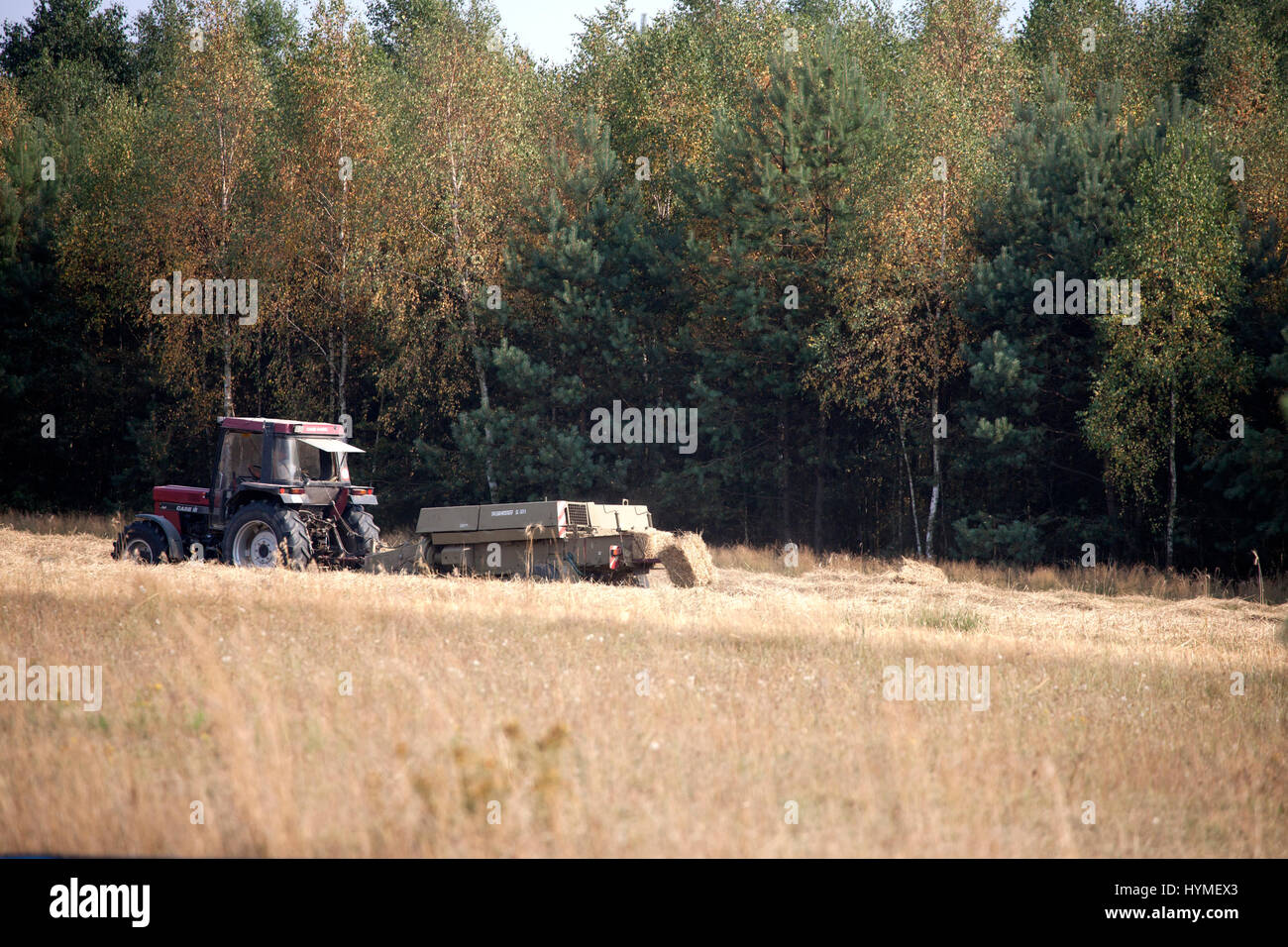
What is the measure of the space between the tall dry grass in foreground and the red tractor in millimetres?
2262

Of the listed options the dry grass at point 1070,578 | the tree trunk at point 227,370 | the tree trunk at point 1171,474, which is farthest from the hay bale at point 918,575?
the tree trunk at point 227,370

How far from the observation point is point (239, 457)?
1506cm

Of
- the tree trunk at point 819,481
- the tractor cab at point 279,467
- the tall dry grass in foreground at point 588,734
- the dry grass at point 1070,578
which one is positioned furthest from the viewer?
the tree trunk at point 819,481

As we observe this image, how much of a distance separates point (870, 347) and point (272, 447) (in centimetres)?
1252

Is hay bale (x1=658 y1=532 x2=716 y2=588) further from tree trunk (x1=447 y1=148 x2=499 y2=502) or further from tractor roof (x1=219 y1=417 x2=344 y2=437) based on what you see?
tree trunk (x1=447 y1=148 x2=499 y2=502)

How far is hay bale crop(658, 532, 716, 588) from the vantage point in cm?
1496

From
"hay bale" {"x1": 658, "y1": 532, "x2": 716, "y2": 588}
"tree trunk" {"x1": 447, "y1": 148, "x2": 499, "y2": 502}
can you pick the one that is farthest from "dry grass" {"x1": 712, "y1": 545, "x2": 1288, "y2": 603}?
"tree trunk" {"x1": 447, "y1": 148, "x2": 499, "y2": 502}

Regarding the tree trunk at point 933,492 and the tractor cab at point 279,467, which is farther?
the tree trunk at point 933,492

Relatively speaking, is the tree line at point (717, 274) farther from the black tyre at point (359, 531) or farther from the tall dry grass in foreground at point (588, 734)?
the tall dry grass in foreground at point (588, 734)

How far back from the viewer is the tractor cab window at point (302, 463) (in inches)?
576

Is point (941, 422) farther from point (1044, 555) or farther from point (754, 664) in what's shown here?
point (754, 664)

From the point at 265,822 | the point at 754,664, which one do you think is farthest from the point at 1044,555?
the point at 265,822

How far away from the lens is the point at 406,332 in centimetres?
2525

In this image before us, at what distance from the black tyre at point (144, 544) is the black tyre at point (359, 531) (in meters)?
2.69
